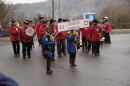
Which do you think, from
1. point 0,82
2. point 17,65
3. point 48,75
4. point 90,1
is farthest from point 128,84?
point 90,1

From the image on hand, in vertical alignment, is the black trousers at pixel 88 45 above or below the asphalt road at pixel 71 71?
→ above

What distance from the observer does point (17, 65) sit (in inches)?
401

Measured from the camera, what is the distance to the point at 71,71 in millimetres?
8922

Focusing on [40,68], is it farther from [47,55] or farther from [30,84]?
[30,84]

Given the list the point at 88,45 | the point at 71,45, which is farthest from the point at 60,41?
the point at 71,45

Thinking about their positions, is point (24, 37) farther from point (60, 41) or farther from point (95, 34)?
point (95, 34)

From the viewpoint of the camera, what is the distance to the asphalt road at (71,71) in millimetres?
7445

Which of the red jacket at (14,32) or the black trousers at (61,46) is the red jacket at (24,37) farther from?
the black trousers at (61,46)

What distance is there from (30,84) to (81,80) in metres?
1.52

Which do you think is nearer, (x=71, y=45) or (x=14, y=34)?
(x=71, y=45)

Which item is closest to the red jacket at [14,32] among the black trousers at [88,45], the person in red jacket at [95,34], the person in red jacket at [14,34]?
the person in red jacket at [14,34]

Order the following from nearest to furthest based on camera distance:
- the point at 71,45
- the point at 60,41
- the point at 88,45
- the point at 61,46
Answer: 1. the point at 71,45
2. the point at 60,41
3. the point at 61,46
4. the point at 88,45

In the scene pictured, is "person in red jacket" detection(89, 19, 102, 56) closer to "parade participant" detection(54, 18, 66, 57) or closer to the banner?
"parade participant" detection(54, 18, 66, 57)

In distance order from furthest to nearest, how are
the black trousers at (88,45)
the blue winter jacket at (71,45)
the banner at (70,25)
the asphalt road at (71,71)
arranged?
the black trousers at (88,45), the blue winter jacket at (71,45), the banner at (70,25), the asphalt road at (71,71)
